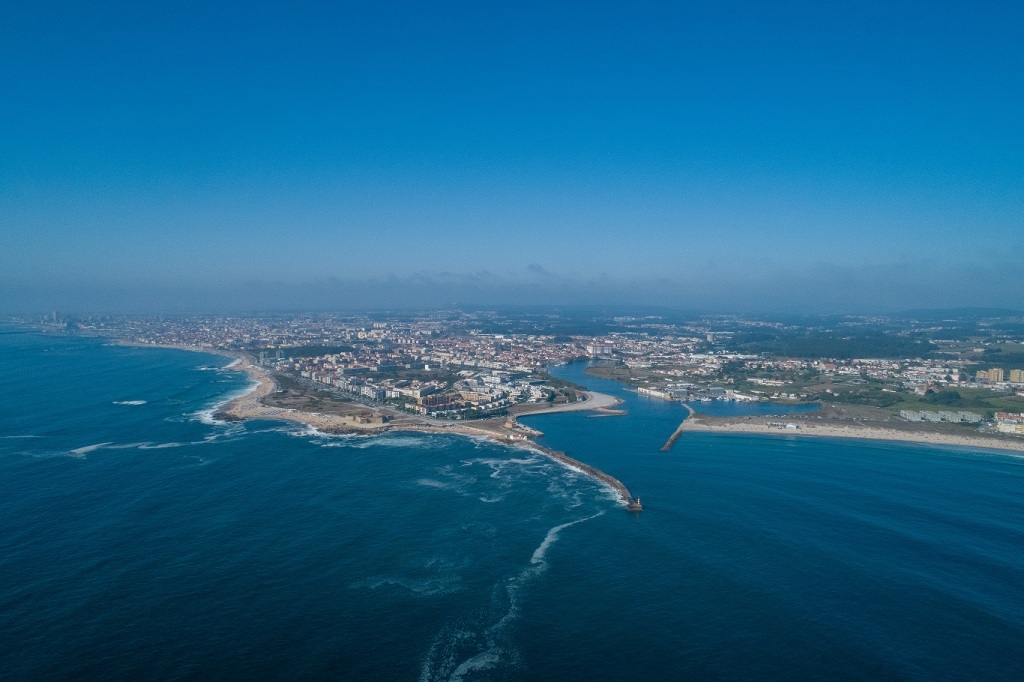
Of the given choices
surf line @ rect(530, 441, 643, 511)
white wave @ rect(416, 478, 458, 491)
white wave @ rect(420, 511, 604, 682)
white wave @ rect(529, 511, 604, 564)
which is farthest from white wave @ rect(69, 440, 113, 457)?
white wave @ rect(420, 511, 604, 682)

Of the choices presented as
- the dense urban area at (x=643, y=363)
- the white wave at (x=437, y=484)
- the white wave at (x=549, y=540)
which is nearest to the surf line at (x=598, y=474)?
the white wave at (x=549, y=540)

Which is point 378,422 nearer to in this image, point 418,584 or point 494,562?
point 494,562

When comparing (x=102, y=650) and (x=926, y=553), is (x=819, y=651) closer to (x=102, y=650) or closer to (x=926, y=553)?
(x=926, y=553)

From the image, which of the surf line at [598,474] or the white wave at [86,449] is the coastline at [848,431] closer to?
the surf line at [598,474]

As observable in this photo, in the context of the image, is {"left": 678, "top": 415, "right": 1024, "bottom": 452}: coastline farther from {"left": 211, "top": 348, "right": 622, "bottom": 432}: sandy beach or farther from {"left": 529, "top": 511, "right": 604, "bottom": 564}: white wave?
{"left": 529, "top": 511, "right": 604, "bottom": 564}: white wave

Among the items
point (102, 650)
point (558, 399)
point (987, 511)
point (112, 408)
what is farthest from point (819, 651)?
point (112, 408)
